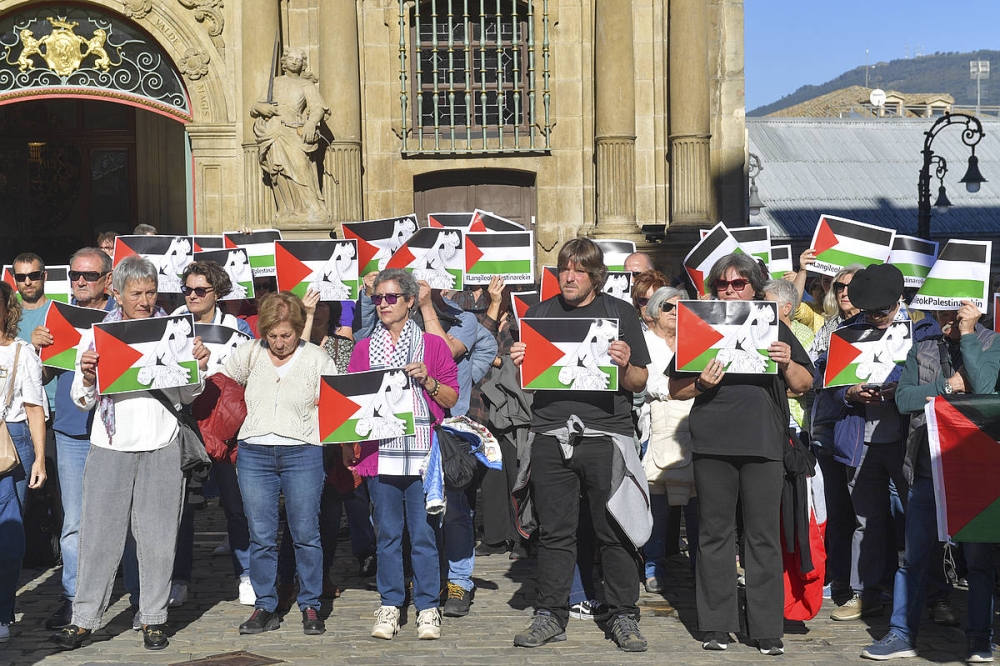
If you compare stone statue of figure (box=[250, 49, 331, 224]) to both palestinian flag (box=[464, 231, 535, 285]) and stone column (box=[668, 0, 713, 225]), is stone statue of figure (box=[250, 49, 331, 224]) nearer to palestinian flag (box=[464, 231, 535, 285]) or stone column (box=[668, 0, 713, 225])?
stone column (box=[668, 0, 713, 225])

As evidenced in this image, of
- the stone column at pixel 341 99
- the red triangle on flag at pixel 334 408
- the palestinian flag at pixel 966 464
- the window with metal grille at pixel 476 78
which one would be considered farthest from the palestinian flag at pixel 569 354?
the window with metal grille at pixel 476 78

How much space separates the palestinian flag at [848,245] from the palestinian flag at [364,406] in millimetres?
4038

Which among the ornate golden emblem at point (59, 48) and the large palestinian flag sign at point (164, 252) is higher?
the ornate golden emblem at point (59, 48)

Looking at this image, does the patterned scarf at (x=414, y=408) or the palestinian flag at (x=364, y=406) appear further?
the patterned scarf at (x=414, y=408)

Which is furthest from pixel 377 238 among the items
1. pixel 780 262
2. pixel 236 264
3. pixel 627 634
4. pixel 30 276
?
pixel 627 634

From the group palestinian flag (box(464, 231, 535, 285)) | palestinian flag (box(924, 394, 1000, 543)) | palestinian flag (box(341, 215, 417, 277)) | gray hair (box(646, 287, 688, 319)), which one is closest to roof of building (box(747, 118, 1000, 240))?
palestinian flag (box(341, 215, 417, 277))

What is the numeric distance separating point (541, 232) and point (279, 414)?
11838 millimetres

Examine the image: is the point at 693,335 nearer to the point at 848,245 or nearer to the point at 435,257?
the point at 435,257

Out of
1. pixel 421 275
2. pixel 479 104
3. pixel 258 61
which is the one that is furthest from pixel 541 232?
pixel 421 275

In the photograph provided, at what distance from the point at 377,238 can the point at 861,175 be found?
41245 millimetres

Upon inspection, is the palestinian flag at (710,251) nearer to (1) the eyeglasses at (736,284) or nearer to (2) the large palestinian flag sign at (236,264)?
(1) the eyeglasses at (736,284)

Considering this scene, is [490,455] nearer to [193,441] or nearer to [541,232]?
[193,441]

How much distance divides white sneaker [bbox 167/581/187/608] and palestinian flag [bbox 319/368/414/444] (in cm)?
187

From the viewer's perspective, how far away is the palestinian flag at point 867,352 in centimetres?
848
